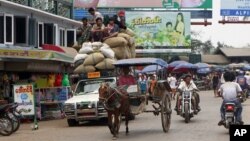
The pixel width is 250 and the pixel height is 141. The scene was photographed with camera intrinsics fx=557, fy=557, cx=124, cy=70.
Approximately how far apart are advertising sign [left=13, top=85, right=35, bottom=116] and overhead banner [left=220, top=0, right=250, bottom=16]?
35.6 metres

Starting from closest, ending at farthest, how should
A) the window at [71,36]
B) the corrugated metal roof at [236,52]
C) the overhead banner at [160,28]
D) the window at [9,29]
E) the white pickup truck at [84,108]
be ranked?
the white pickup truck at [84,108] → the window at [9,29] → the window at [71,36] → the overhead banner at [160,28] → the corrugated metal roof at [236,52]

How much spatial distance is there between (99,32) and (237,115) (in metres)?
7.85

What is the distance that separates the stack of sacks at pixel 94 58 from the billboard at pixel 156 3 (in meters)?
33.9

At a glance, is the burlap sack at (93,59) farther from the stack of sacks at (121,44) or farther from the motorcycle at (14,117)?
the motorcycle at (14,117)

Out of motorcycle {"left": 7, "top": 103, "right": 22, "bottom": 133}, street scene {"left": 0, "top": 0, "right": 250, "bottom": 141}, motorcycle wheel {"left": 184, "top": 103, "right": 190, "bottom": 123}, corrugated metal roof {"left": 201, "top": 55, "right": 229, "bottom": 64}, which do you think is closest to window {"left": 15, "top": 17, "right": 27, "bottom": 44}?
street scene {"left": 0, "top": 0, "right": 250, "bottom": 141}

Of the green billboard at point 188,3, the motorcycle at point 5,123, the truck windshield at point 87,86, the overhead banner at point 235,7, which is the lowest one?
the motorcycle at point 5,123

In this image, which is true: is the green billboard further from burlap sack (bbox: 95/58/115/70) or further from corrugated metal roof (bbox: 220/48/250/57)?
burlap sack (bbox: 95/58/115/70)

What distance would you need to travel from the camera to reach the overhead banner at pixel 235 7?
51200mm

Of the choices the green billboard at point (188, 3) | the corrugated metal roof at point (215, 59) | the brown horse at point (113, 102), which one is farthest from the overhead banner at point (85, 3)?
the brown horse at point (113, 102)

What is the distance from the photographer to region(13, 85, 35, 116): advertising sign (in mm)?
18859

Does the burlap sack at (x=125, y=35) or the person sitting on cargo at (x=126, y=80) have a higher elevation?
the burlap sack at (x=125, y=35)

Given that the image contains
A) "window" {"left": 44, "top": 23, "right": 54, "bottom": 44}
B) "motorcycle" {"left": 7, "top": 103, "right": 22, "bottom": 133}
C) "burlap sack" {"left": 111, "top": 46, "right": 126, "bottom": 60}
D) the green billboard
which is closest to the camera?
"motorcycle" {"left": 7, "top": 103, "right": 22, "bottom": 133}

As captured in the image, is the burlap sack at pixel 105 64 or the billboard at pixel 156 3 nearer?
the burlap sack at pixel 105 64

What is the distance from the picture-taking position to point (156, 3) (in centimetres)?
5366
